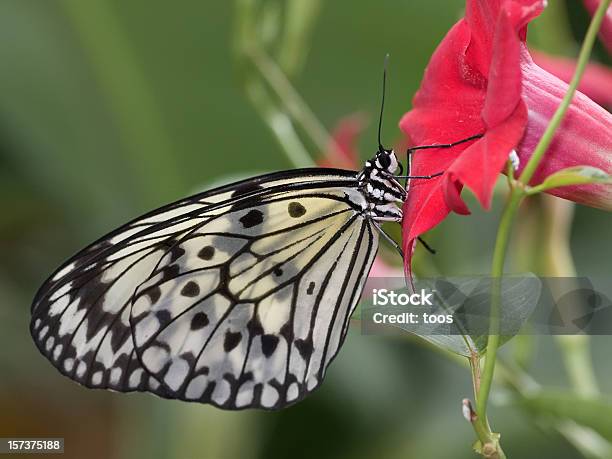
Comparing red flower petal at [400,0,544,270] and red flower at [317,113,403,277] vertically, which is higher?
red flower at [317,113,403,277]

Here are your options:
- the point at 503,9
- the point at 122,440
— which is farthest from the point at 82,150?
the point at 503,9

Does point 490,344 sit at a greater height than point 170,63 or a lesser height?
lesser

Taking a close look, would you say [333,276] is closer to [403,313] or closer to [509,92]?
[403,313]

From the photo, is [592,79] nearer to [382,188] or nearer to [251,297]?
[382,188]

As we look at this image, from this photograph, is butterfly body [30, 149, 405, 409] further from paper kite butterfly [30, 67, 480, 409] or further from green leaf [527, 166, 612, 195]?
green leaf [527, 166, 612, 195]

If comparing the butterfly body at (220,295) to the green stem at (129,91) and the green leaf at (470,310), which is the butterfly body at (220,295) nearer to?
the green leaf at (470,310)

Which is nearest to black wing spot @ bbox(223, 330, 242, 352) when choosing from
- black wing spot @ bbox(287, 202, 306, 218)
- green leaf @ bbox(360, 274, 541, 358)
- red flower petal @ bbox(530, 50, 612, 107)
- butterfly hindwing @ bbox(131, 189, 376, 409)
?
butterfly hindwing @ bbox(131, 189, 376, 409)

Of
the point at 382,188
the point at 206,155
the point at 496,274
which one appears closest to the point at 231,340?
the point at 382,188
